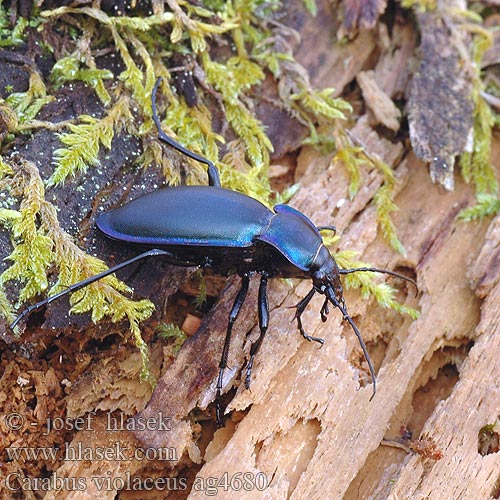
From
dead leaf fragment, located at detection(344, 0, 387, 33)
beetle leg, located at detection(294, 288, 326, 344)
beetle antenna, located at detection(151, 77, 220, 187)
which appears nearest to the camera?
beetle leg, located at detection(294, 288, 326, 344)

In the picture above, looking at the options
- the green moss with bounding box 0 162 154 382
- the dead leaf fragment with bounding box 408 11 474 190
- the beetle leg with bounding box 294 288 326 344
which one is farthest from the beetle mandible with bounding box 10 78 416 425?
the dead leaf fragment with bounding box 408 11 474 190

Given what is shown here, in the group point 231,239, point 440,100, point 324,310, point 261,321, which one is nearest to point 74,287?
point 231,239

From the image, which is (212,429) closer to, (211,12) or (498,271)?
(498,271)

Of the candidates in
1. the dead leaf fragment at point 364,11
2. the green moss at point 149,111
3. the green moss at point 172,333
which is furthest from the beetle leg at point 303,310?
the dead leaf fragment at point 364,11

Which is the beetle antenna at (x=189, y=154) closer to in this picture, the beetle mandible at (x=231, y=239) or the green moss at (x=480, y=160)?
the beetle mandible at (x=231, y=239)

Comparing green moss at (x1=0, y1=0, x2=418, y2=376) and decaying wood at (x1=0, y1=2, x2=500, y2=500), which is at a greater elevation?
green moss at (x1=0, y1=0, x2=418, y2=376)

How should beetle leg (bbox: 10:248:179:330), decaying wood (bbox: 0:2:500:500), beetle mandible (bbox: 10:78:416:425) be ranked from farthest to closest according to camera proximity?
beetle mandible (bbox: 10:78:416:425) < decaying wood (bbox: 0:2:500:500) < beetle leg (bbox: 10:248:179:330)

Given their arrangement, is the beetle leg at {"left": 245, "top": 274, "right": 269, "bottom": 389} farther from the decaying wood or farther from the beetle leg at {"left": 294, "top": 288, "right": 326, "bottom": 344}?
the beetle leg at {"left": 294, "top": 288, "right": 326, "bottom": 344}
